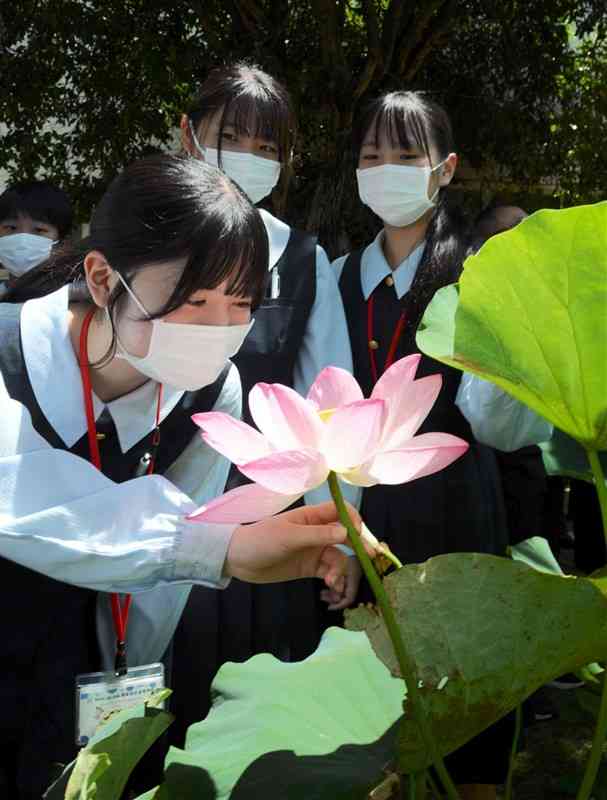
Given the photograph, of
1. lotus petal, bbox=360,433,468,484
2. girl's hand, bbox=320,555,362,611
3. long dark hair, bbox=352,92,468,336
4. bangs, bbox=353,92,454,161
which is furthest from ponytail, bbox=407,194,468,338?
lotus petal, bbox=360,433,468,484

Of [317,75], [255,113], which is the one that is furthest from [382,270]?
[317,75]

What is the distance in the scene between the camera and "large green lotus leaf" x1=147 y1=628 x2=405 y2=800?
57 centimetres

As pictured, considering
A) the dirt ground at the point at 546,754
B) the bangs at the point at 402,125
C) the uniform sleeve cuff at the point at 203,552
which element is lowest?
the dirt ground at the point at 546,754

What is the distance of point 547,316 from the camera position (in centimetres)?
57

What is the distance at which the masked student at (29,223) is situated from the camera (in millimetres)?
2793

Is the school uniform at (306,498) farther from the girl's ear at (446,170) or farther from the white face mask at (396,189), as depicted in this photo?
the girl's ear at (446,170)

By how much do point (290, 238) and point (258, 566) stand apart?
3.42 feet

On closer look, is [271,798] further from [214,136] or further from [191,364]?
[214,136]

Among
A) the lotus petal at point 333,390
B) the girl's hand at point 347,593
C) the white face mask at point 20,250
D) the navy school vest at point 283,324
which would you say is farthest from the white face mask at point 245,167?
the lotus petal at point 333,390

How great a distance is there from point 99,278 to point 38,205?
188 cm

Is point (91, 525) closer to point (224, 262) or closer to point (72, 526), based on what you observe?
point (72, 526)

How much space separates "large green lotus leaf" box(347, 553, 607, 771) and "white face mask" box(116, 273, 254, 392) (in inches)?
23.3

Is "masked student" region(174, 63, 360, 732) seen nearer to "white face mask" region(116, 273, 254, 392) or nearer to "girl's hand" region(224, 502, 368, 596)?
"white face mask" region(116, 273, 254, 392)

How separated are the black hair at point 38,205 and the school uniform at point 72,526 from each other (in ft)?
5.72
